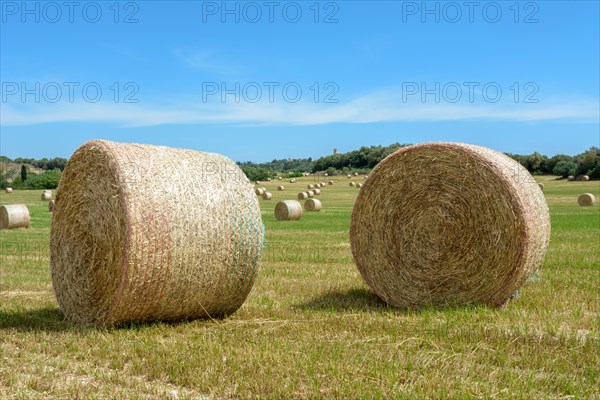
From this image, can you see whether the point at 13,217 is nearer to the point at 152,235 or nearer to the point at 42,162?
the point at 152,235

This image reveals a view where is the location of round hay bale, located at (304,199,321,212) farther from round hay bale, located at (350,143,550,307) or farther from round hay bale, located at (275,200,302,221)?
round hay bale, located at (350,143,550,307)

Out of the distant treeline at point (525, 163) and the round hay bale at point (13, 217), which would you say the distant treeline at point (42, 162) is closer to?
the distant treeline at point (525, 163)

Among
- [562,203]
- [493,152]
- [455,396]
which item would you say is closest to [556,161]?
[562,203]

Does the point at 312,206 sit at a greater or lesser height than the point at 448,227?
lesser

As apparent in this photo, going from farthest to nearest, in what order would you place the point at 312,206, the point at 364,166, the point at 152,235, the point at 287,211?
the point at 364,166 < the point at 312,206 < the point at 287,211 < the point at 152,235

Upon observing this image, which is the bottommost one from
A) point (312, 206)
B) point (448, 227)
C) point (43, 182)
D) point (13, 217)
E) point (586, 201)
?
A: point (586, 201)

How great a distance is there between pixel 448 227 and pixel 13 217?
18031 millimetres

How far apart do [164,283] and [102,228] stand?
3.44 feet

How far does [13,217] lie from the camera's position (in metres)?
22.8

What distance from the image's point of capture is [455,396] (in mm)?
5043

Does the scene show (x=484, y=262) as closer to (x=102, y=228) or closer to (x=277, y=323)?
(x=277, y=323)

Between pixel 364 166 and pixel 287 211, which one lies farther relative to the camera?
pixel 364 166

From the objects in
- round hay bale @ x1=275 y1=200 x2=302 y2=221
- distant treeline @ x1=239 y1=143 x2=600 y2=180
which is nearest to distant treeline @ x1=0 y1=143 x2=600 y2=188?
distant treeline @ x1=239 y1=143 x2=600 y2=180

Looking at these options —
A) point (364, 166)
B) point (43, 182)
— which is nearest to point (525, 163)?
point (364, 166)
